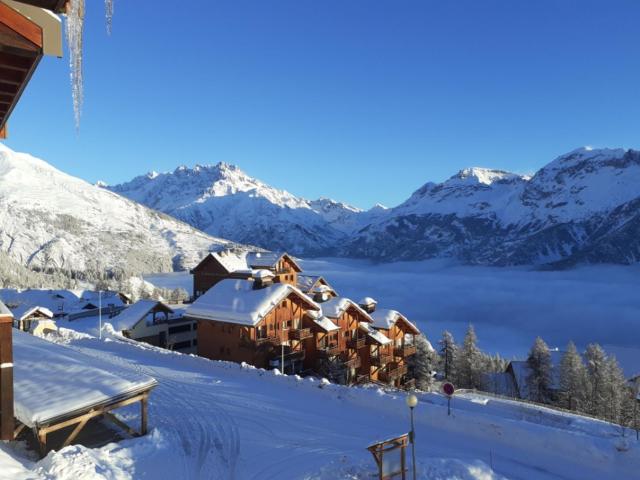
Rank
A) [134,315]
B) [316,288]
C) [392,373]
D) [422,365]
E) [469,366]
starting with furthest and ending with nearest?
1. [469,366]
2. [422,365]
3. [316,288]
4. [392,373]
5. [134,315]

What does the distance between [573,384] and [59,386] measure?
6622cm

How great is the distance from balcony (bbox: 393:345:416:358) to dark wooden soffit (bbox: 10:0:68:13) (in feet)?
179

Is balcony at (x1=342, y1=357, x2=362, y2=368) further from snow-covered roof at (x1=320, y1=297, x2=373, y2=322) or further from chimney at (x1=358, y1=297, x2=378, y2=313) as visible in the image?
chimney at (x1=358, y1=297, x2=378, y2=313)

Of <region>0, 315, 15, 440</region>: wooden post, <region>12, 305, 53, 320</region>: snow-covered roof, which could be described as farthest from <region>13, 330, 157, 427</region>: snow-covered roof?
<region>12, 305, 53, 320</region>: snow-covered roof

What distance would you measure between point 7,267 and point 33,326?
535 feet

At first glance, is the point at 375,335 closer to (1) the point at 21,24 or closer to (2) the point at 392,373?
(2) the point at 392,373

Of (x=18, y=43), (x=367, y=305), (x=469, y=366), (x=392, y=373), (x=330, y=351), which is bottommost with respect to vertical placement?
(x=469, y=366)

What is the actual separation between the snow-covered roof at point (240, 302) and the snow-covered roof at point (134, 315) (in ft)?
41.7

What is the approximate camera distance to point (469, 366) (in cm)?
6800

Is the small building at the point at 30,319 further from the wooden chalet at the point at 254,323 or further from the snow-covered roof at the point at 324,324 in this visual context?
the snow-covered roof at the point at 324,324

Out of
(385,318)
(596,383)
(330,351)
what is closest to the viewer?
(330,351)

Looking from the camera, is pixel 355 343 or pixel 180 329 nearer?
pixel 355 343

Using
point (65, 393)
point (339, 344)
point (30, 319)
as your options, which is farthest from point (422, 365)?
point (65, 393)

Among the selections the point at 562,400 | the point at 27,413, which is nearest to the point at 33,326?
the point at 27,413
